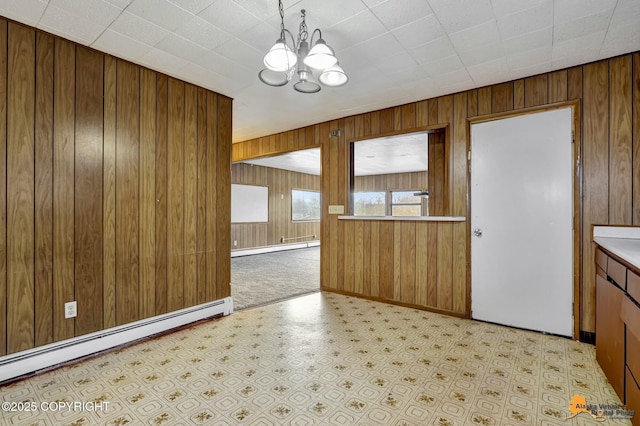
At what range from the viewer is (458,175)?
3387mm

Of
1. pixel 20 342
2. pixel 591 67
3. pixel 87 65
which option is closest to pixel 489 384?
pixel 591 67

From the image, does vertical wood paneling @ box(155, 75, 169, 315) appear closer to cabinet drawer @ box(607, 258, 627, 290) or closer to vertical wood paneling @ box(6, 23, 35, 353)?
vertical wood paneling @ box(6, 23, 35, 353)

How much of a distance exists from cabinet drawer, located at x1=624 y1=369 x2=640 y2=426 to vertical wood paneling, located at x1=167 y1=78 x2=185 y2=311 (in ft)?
11.0

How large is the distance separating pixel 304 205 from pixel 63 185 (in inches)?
326

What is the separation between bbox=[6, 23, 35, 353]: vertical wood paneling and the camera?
2131 mm

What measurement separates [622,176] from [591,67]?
99cm

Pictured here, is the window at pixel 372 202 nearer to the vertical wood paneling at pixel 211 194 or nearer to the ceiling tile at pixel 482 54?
the vertical wood paneling at pixel 211 194

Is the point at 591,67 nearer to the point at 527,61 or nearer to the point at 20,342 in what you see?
the point at 527,61

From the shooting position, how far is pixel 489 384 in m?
2.05

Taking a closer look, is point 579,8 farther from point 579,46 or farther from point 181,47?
point 181,47

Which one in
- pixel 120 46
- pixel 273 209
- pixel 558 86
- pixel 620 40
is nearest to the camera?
pixel 620 40

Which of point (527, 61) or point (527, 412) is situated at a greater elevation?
point (527, 61)

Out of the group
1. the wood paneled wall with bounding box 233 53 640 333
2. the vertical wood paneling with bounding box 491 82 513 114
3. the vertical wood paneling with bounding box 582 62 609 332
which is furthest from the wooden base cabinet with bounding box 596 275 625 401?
the vertical wood paneling with bounding box 491 82 513 114

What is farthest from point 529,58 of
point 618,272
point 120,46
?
point 120,46
